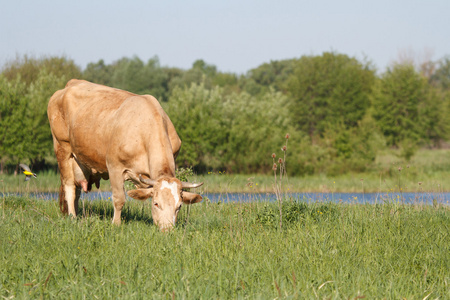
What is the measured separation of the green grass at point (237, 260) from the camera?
433cm

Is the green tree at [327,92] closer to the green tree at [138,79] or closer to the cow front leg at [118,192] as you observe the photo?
the green tree at [138,79]

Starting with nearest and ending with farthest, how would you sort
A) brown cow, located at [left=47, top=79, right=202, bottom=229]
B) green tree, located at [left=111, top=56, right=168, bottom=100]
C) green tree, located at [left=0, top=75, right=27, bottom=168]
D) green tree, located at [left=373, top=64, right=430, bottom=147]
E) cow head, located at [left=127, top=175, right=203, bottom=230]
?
Result: 1. cow head, located at [left=127, top=175, right=203, bottom=230]
2. brown cow, located at [left=47, top=79, right=202, bottom=229]
3. green tree, located at [left=0, top=75, right=27, bottom=168]
4. green tree, located at [left=373, top=64, right=430, bottom=147]
5. green tree, located at [left=111, top=56, right=168, bottom=100]

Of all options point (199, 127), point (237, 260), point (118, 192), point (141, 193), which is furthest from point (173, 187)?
Answer: point (199, 127)

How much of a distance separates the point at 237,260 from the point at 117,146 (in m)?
3.71

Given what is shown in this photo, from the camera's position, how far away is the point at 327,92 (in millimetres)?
54281

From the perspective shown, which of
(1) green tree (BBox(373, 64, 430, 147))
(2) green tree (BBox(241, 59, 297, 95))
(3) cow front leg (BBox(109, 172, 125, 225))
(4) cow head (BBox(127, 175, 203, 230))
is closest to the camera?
(4) cow head (BBox(127, 175, 203, 230))

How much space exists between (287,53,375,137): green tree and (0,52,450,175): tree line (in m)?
0.12

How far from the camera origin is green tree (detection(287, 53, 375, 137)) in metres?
52.8

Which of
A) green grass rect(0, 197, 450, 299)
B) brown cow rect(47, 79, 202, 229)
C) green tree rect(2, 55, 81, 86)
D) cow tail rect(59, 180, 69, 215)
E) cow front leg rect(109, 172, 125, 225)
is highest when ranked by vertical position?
green tree rect(2, 55, 81, 86)

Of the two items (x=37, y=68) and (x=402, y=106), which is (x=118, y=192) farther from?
(x=402, y=106)

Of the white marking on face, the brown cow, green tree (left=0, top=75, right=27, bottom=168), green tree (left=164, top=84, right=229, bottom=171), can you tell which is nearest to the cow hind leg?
the brown cow

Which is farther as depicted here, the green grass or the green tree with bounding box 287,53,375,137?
the green tree with bounding box 287,53,375,137

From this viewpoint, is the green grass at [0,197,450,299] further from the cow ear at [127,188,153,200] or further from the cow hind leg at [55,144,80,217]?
the cow hind leg at [55,144,80,217]

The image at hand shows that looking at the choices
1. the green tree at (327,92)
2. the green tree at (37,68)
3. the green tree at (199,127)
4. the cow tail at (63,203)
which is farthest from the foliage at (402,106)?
the cow tail at (63,203)
